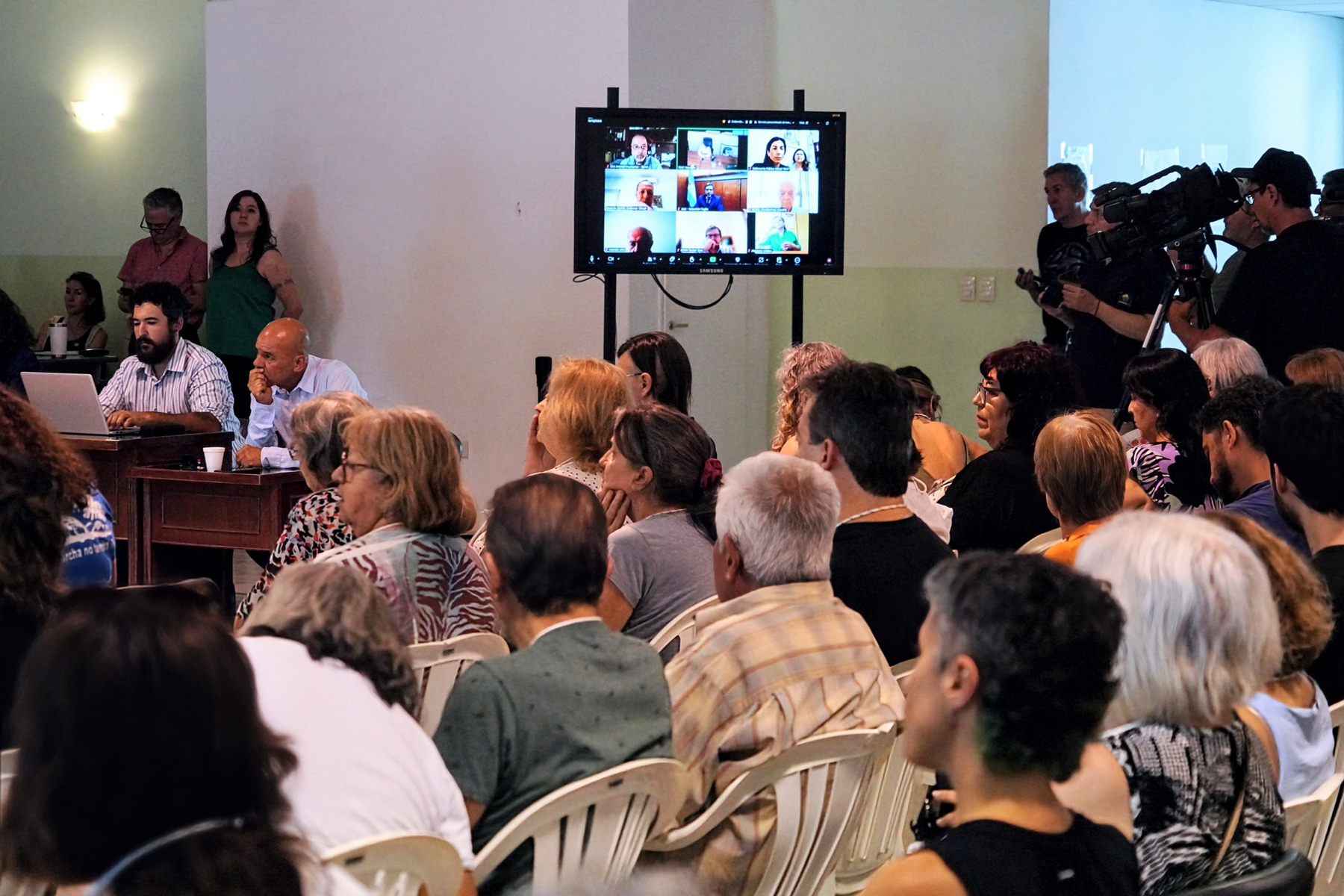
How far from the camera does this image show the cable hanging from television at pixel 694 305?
670 cm

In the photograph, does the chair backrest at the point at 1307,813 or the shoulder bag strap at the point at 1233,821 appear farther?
the chair backrest at the point at 1307,813

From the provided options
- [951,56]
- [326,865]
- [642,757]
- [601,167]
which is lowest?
[642,757]

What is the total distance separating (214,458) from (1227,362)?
3302 millimetres

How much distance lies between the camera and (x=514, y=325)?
7.25 m

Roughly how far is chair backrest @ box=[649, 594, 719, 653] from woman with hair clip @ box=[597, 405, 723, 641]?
5.7 inches

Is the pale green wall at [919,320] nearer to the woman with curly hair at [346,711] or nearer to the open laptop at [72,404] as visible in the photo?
the open laptop at [72,404]

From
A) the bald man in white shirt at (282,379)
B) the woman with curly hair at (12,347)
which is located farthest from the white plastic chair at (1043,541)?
the woman with curly hair at (12,347)

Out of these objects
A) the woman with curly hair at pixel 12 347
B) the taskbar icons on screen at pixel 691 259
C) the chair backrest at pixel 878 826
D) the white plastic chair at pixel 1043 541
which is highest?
the taskbar icons on screen at pixel 691 259

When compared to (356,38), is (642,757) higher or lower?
lower

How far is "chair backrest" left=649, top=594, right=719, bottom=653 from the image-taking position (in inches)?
110

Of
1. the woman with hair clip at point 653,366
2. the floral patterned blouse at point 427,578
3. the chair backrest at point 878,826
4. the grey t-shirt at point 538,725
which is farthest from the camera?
the woman with hair clip at point 653,366

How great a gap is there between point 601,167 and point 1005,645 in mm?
4807

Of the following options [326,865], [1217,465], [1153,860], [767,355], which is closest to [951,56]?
[767,355]

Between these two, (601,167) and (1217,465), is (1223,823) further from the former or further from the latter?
(601,167)
